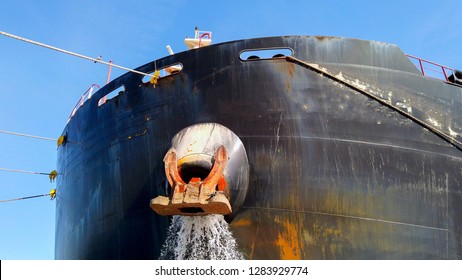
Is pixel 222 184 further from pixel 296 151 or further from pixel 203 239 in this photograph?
pixel 296 151

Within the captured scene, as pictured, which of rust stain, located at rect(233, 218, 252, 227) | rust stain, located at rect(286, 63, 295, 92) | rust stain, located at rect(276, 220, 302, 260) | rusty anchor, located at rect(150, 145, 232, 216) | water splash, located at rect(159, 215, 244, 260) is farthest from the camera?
rust stain, located at rect(286, 63, 295, 92)

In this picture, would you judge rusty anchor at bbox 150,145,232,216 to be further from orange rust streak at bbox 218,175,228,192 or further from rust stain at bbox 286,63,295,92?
rust stain at bbox 286,63,295,92

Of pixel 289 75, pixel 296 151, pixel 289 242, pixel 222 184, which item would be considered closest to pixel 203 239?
pixel 222 184

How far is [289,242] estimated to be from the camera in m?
8.35

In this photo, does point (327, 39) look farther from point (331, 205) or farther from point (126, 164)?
point (126, 164)

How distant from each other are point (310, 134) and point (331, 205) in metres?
1.08

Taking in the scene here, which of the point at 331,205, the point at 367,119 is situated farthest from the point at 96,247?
the point at 367,119

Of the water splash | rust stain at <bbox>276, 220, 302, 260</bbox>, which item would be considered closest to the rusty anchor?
the water splash

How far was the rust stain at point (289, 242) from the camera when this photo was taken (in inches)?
327

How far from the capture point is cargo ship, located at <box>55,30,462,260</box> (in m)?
8.37

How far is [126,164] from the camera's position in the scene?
9656 mm

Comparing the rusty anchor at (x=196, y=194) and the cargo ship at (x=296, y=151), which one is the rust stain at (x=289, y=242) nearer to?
the cargo ship at (x=296, y=151)

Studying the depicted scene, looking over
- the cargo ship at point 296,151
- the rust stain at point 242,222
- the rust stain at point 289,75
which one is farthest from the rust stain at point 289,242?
the rust stain at point 289,75

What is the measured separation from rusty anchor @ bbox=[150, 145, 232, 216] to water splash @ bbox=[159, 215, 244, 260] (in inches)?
15.0
